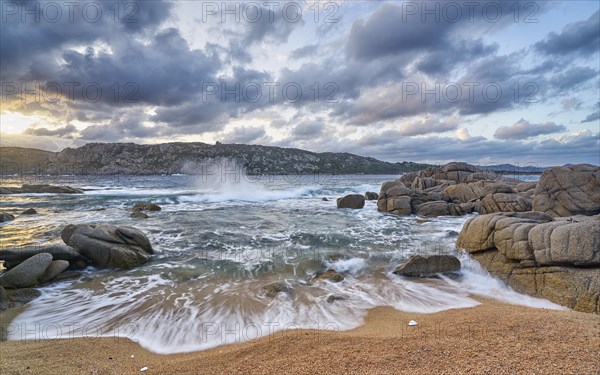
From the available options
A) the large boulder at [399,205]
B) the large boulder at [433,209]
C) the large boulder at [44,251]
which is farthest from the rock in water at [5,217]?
the large boulder at [433,209]

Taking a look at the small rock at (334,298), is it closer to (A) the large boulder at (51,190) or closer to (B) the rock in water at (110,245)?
(B) the rock in water at (110,245)

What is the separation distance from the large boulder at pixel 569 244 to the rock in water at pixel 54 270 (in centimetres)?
1410

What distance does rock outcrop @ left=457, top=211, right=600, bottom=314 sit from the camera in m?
7.08

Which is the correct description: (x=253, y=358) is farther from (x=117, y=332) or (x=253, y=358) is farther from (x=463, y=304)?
(x=463, y=304)

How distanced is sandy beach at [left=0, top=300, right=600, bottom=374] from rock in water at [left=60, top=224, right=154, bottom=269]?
492 centimetres

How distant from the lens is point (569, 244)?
7.61 metres

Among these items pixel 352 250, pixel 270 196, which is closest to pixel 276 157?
pixel 270 196

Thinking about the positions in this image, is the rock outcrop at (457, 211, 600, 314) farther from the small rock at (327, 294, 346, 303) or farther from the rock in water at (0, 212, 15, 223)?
the rock in water at (0, 212, 15, 223)

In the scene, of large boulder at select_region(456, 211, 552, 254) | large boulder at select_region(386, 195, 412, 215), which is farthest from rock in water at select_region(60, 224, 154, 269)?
large boulder at select_region(386, 195, 412, 215)

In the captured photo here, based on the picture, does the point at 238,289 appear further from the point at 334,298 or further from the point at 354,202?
the point at 354,202

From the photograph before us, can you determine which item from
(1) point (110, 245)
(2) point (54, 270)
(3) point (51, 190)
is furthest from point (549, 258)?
(3) point (51, 190)

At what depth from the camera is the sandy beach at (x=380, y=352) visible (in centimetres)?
398

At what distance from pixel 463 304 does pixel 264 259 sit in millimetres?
6893

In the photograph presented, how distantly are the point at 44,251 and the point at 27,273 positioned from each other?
58.9 inches
